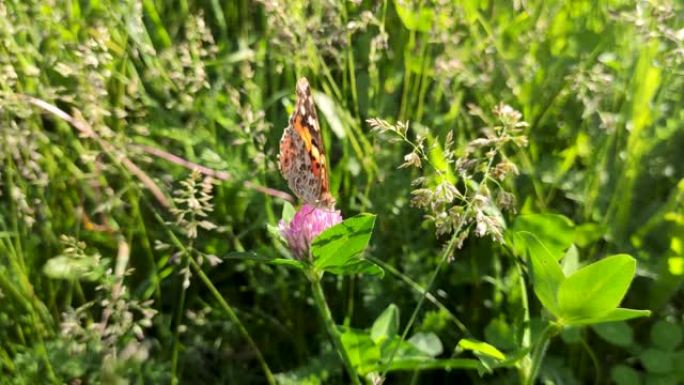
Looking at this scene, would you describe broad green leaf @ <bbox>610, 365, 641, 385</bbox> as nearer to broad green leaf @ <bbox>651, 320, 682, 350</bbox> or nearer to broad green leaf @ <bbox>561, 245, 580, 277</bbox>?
broad green leaf @ <bbox>651, 320, 682, 350</bbox>

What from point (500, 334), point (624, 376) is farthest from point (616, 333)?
point (500, 334)

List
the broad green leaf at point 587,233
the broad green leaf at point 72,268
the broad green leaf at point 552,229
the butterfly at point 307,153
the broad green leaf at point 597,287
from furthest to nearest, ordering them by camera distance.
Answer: the broad green leaf at point 587,233 → the broad green leaf at point 72,268 → the broad green leaf at point 552,229 → the butterfly at point 307,153 → the broad green leaf at point 597,287

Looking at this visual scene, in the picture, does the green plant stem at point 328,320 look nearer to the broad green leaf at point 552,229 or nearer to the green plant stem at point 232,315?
the green plant stem at point 232,315

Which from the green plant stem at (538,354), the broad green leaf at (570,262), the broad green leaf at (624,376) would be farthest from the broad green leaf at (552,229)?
the broad green leaf at (624,376)

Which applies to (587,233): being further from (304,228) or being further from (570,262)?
(304,228)

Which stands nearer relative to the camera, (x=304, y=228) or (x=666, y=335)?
(x=304, y=228)

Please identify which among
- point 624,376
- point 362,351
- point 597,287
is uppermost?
point 597,287
